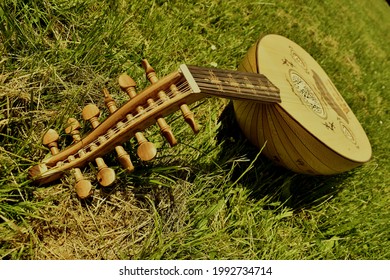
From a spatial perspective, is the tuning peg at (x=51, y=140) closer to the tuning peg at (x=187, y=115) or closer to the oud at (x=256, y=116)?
the oud at (x=256, y=116)

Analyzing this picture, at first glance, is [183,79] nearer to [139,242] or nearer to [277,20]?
[139,242]

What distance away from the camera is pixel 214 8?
3193mm

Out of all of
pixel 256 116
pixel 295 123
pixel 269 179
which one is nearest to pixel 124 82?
pixel 256 116

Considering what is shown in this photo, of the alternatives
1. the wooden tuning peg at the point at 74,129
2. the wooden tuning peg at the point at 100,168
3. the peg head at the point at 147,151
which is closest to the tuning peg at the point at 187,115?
the peg head at the point at 147,151

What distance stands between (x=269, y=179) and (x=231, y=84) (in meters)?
0.89

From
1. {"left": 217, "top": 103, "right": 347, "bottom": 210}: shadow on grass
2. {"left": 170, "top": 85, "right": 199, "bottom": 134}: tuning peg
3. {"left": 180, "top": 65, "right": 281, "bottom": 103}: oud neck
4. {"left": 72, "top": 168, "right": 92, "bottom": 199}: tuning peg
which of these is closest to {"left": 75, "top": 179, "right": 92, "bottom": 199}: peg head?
{"left": 72, "top": 168, "right": 92, "bottom": 199}: tuning peg

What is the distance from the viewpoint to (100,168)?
1693 millimetres

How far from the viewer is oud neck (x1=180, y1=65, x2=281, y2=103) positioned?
1617 mm

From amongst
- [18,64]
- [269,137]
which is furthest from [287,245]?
[18,64]

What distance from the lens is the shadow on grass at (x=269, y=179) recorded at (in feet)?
7.88

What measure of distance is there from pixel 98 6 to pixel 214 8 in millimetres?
1141

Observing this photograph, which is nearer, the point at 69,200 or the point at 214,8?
the point at 69,200

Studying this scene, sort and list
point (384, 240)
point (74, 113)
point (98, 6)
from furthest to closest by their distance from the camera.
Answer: point (384, 240) → point (98, 6) → point (74, 113)

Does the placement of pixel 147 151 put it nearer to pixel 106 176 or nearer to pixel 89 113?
pixel 106 176
